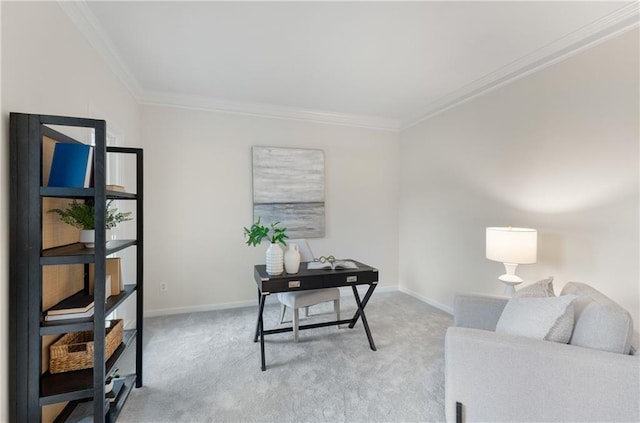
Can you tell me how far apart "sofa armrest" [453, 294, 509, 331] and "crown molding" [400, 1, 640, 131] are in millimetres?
2085

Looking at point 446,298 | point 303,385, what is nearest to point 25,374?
point 303,385

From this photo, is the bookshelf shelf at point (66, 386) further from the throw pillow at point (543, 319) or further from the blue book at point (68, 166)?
the throw pillow at point (543, 319)

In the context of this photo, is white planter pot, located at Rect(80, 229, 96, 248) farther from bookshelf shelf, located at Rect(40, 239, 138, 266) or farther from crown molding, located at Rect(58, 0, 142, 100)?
crown molding, located at Rect(58, 0, 142, 100)

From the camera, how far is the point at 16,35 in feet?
4.37

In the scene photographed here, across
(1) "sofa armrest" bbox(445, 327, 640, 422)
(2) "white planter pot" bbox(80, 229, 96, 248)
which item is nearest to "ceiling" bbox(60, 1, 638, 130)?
(2) "white planter pot" bbox(80, 229, 96, 248)

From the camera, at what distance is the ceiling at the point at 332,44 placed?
1958 millimetres

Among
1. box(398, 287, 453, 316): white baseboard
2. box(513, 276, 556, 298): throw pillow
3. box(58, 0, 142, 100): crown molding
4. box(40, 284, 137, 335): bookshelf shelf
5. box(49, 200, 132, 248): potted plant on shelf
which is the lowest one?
box(398, 287, 453, 316): white baseboard

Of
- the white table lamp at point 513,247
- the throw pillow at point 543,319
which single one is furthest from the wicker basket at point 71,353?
the white table lamp at point 513,247

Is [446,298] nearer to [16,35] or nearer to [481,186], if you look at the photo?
[481,186]

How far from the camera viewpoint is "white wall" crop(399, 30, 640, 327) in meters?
2.05

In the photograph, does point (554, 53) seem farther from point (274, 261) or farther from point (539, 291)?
point (274, 261)

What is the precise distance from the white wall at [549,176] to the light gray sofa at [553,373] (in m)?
0.92

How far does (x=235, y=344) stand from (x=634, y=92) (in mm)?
3737

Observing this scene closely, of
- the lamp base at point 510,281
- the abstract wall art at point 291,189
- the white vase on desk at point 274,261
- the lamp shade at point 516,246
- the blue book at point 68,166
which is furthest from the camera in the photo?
the abstract wall art at point 291,189
